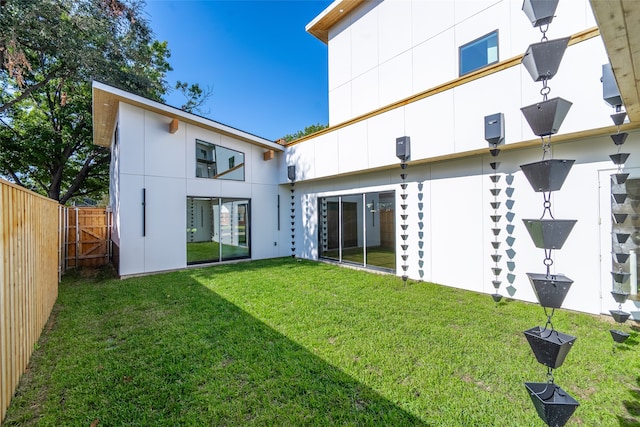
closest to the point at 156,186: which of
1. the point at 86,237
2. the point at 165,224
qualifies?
the point at 165,224

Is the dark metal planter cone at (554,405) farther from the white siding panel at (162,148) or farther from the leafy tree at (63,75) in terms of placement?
the leafy tree at (63,75)

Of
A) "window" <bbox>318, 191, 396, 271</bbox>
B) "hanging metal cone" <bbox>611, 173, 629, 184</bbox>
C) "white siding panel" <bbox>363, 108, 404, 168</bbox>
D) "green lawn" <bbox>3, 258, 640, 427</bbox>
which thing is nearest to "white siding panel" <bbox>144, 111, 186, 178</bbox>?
"green lawn" <bbox>3, 258, 640, 427</bbox>

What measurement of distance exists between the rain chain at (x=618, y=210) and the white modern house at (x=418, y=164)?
0.04 m

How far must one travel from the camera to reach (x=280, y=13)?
10508mm

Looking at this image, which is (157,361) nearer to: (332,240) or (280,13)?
(332,240)

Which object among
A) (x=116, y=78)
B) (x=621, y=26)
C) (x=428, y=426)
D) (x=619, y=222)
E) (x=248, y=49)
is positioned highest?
(x=248, y=49)

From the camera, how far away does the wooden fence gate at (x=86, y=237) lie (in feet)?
27.2

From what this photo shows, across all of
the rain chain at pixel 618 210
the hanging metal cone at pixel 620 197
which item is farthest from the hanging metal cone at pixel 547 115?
the hanging metal cone at pixel 620 197

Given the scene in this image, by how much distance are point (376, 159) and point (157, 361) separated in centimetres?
556

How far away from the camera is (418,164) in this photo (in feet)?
20.4

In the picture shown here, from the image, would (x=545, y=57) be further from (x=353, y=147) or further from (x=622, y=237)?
(x=353, y=147)

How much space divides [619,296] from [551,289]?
331cm

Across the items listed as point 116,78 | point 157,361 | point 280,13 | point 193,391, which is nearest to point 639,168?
point 193,391

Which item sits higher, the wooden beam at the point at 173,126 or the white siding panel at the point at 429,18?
the white siding panel at the point at 429,18
